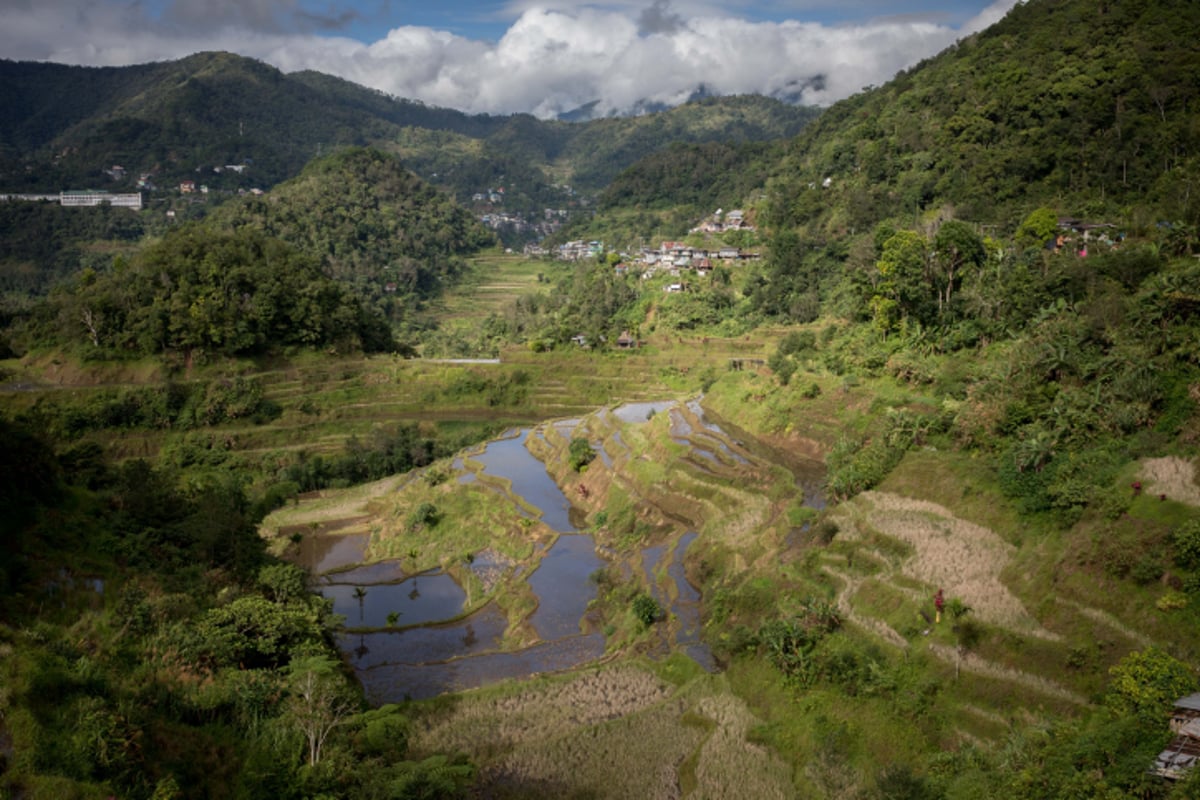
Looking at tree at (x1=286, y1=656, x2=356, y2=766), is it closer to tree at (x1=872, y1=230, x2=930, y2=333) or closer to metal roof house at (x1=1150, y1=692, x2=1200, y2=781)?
metal roof house at (x1=1150, y1=692, x2=1200, y2=781)

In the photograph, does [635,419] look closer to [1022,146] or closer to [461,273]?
[1022,146]

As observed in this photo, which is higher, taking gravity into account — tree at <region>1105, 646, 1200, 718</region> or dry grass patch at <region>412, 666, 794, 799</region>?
tree at <region>1105, 646, 1200, 718</region>

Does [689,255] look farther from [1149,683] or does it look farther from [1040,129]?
[1149,683]

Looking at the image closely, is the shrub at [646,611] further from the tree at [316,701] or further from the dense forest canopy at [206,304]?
the dense forest canopy at [206,304]

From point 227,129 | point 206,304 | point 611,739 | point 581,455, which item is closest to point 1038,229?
point 581,455

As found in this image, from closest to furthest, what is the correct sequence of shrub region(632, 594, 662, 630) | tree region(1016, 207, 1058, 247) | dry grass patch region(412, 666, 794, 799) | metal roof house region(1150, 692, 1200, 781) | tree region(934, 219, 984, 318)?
metal roof house region(1150, 692, 1200, 781) < dry grass patch region(412, 666, 794, 799) < shrub region(632, 594, 662, 630) < tree region(934, 219, 984, 318) < tree region(1016, 207, 1058, 247)

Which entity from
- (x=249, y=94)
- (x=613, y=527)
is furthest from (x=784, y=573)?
(x=249, y=94)

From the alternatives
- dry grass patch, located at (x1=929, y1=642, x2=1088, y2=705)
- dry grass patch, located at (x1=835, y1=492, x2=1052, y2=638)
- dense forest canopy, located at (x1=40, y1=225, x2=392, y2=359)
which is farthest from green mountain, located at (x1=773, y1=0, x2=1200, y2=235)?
dense forest canopy, located at (x1=40, y1=225, x2=392, y2=359)

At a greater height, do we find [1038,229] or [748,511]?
[1038,229]
